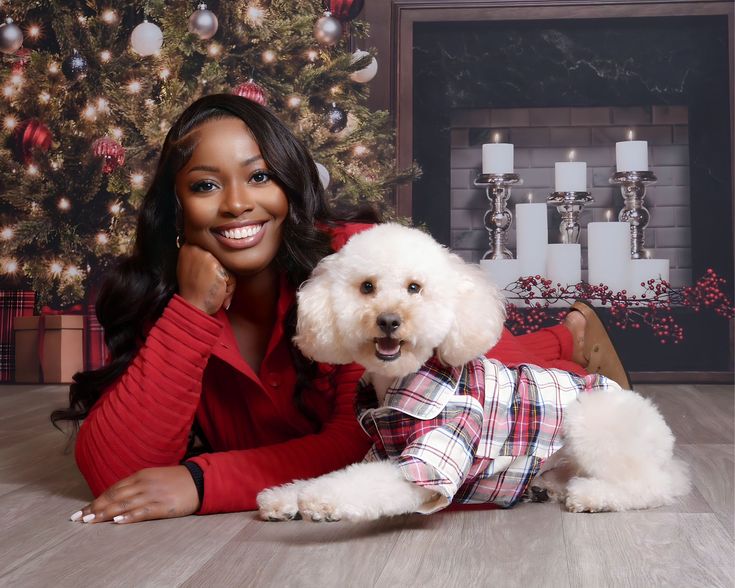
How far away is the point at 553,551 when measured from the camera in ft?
4.76

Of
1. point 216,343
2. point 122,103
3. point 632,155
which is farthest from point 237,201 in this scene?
point 632,155

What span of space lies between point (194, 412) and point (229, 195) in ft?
1.54

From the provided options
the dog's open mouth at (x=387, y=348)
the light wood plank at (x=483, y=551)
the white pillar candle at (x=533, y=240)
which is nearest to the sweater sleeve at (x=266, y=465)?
the light wood plank at (x=483, y=551)

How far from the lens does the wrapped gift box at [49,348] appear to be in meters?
4.29

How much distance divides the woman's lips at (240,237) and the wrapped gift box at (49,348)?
2636 mm

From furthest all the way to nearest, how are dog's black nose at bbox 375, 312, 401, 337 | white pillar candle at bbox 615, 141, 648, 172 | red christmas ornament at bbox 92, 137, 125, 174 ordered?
white pillar candle at bbox 615, 141, 648, 172 < red christmas ornament at bbox 92, 137, 125, 174 < dog's black nose at bbox 375, 312, 401, 337

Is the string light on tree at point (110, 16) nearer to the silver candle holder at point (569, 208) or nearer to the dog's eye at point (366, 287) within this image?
the silver candle holder at point (569, 208)

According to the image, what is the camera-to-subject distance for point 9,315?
14.4 feet

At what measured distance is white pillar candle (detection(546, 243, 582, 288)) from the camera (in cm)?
424

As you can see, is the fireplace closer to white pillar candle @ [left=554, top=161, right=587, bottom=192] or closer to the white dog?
white pillar candle @ [left=554, top=161, right=587, bottom=192]

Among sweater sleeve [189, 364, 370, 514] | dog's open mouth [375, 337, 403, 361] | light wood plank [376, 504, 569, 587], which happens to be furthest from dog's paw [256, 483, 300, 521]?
dog's open mouth [375, 337, 403, 361]

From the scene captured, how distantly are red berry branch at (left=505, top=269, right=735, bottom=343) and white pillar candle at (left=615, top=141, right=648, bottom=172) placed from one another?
2.02 feet

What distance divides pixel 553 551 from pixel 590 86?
3.55 m

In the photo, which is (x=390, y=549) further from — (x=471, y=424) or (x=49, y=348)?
(x=49, y=348)
